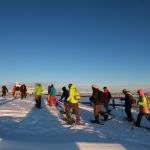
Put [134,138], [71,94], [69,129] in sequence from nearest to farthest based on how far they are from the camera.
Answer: [134,138] < [69,129] < [71,94]

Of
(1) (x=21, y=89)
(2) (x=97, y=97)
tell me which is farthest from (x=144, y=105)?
(1) (x=21, y=89)

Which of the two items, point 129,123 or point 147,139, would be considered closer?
point 147,139

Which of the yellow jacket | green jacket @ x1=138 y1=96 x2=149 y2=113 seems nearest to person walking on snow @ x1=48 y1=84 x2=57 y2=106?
the yellow jacket

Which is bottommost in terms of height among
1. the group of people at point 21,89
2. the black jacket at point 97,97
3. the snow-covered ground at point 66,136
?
the snow-covered ground at point 66,136

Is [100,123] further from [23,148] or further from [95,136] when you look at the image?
[23,148]

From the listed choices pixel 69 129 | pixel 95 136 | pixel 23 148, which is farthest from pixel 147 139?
pixel 23 148

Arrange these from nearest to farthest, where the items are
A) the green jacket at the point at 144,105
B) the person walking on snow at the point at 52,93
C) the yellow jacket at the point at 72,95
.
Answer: the green jacket at the point at 144,105 < the yellow jacket at the point at 72,95 < the person walking on snow at the point at 52,93

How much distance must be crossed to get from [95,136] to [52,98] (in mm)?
14989

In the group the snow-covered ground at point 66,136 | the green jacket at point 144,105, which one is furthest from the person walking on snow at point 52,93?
the green jacket at point 144,105

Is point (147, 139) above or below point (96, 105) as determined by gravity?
below

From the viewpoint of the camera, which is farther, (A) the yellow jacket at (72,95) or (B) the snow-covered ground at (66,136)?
(A) the yellow jacket at (72,95)

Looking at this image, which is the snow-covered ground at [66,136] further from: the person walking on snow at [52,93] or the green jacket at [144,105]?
the person walking on snow at [52,93]

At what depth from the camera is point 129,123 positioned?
17875mm

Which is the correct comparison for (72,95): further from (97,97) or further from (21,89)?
(21,89)
